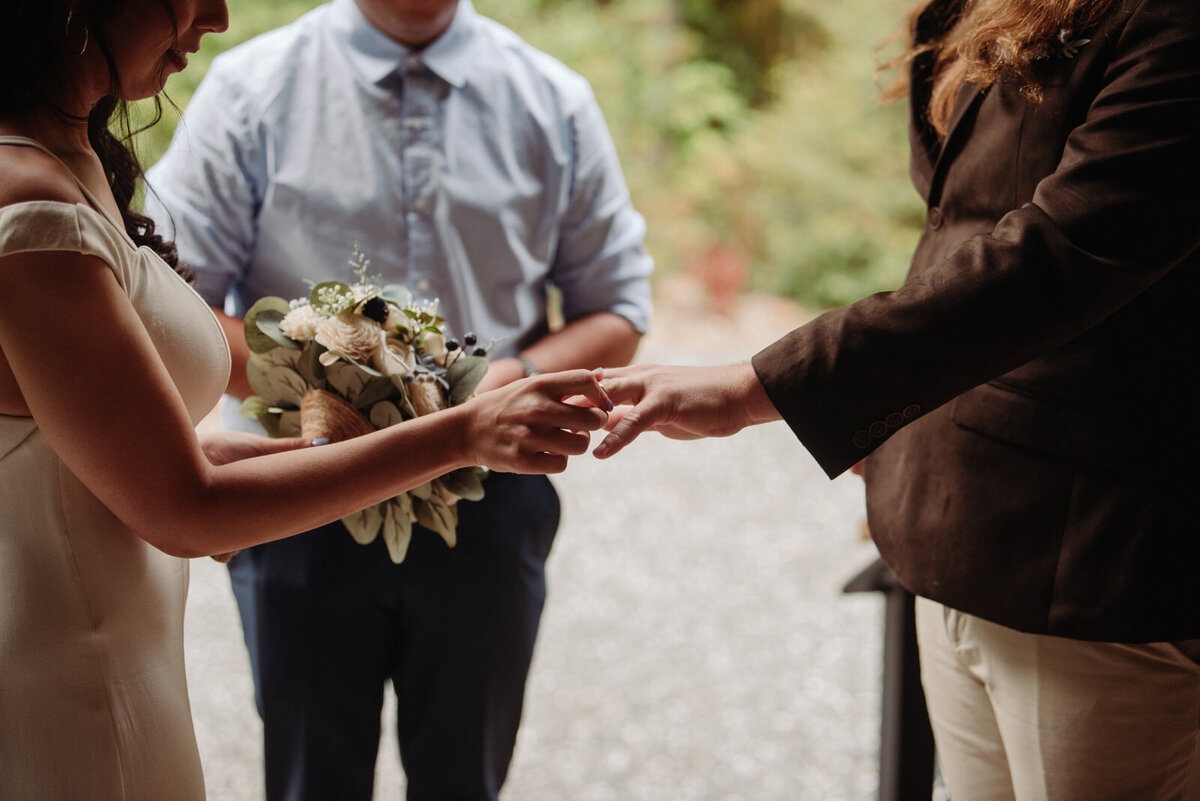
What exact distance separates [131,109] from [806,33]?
8931mm

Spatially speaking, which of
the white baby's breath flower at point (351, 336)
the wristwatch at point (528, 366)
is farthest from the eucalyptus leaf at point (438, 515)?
the wristwatch at point (528, 366)

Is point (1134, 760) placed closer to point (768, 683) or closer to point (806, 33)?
point (768, 683)

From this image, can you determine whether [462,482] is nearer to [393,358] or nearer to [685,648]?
[393,358]

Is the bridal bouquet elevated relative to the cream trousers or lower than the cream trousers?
elevated

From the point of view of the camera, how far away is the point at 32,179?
100 cm

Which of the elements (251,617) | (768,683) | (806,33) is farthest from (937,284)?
(806,33)

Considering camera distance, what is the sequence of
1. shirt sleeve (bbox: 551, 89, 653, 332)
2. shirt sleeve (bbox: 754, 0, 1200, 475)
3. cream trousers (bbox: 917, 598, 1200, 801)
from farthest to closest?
shirt sleeve (bbox: 551, 89, 653, 332) < cream trousers (bbox: 917, 598, 1200, 801) < shirt sleeve (bbox: 754, 0, 1200, 475)

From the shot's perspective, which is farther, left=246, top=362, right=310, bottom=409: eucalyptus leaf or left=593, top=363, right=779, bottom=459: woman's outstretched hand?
left=246, top=362, right=310, bottom=409: eucalyptus leaf

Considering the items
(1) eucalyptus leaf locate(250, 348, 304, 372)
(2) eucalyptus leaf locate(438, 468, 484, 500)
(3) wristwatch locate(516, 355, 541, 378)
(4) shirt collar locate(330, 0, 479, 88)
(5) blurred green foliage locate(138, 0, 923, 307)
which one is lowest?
(2) eucalyptus leaf locate(438, 468, 484, 500)

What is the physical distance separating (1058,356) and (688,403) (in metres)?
0.46

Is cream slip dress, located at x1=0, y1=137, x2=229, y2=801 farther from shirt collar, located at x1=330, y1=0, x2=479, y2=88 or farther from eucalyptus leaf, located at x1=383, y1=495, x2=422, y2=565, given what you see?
shirt collar, located at x1=330, y1=0, x2=479, y2=88

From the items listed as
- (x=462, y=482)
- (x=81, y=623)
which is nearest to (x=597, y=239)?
(x=462, y=482)

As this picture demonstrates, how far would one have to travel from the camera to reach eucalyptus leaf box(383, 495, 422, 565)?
59.4 inches

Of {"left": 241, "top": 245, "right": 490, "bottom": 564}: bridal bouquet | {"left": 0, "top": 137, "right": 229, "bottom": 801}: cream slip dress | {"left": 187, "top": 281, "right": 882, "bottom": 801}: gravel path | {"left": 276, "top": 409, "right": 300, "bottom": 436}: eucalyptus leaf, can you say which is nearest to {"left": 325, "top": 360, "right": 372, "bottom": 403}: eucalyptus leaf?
{"left": 241, "top": 245, "right": 490, "bottom": 564}: bridal bouquet
